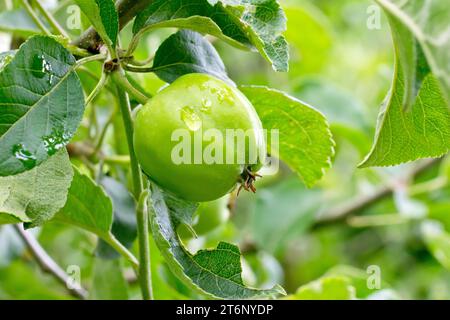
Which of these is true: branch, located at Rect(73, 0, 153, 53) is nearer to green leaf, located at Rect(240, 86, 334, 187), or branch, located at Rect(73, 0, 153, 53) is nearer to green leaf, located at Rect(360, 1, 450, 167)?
green leaf, located at Rect(240, 86, 334, 187)


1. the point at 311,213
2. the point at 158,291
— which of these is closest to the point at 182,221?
the point at 158,291

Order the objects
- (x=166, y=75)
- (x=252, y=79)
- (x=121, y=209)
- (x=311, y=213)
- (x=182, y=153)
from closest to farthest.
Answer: (x=182, y=153) → (x=166, y=75) → (x=121, y=209) → (x=311, y=213) → (x=252, y=79)

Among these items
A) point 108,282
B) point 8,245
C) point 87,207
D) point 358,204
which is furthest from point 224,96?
point 358,204

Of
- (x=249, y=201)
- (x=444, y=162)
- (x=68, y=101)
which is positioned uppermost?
(x=249, y=201)

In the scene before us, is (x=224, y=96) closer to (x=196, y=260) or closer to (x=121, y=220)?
(x=196, y=260)

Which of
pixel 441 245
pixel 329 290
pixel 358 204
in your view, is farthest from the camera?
pixel 358 204

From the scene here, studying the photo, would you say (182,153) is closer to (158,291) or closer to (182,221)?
(182,221)

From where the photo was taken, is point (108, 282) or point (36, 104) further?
point (108, 282)
